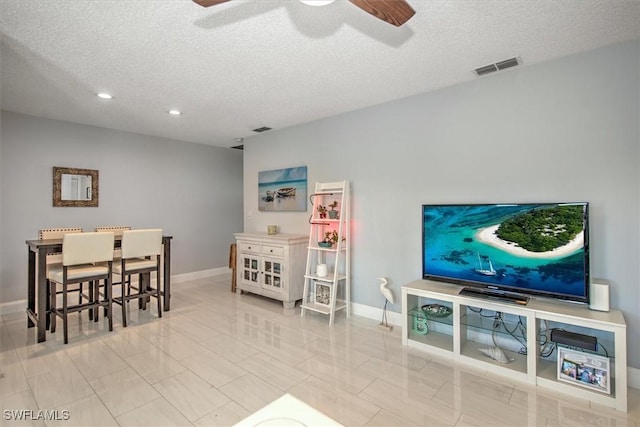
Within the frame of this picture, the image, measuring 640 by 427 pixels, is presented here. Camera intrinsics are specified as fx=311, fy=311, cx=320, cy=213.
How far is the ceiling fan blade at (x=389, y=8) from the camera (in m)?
1.40

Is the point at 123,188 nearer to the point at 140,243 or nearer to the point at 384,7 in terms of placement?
the point at 140,243

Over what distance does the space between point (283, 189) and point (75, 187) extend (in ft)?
9.53

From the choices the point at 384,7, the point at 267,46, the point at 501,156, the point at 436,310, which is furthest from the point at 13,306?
the point at 501,156

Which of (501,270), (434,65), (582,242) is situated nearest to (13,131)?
→ (434,65)

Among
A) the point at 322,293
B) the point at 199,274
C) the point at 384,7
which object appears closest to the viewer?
the point at 384,7

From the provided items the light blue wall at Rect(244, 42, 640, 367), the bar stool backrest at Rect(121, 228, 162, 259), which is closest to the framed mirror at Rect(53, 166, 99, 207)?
the bar stool backrest at Rect(121, 228, 162, 259)

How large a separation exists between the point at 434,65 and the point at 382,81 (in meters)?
0.50

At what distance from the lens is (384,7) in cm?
144

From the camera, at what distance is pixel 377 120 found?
11.8 ft

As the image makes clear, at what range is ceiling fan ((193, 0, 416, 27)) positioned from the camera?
1.39 metres

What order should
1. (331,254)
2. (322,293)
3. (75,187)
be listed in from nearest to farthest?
(322,293)
(331,254)
(75,187)

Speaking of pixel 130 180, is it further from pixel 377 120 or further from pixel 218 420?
pixel 218 420

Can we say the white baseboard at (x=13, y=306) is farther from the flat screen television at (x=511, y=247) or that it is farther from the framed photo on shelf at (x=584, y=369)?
the framed photo on shelf at (x=584, y=369)

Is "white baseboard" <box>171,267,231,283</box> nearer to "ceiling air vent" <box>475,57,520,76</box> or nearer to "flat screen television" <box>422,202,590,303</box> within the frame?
"flat screen television" <box>422,202,590,303</box>
